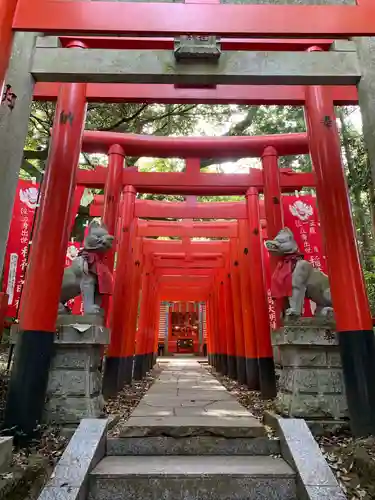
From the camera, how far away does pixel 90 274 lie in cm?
509

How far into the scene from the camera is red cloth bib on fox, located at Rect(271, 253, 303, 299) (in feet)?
17.2

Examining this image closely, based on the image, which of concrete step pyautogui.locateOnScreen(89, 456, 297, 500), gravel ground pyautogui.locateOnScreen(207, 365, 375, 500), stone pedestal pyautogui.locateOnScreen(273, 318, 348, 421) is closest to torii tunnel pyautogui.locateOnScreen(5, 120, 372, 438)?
stone pedestal pyautogui.locateOnScreen(273, 318, 348, 421)

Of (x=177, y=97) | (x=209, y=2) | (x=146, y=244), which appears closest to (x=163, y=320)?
(x=146, y=244)

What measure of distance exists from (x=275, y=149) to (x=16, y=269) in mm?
4836

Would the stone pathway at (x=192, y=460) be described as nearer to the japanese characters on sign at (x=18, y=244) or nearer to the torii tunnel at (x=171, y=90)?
the torii tunnel at (x=171, y=90)

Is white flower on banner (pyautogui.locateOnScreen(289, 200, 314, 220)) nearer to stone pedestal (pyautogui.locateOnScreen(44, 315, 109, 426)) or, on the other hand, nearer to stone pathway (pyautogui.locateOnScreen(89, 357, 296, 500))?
stone pathway (pyautogui.locateOnScreen(89, 357, 296, 500))

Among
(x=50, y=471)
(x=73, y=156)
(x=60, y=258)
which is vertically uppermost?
(x=73, y=156)

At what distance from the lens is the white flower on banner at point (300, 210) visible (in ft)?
26.1

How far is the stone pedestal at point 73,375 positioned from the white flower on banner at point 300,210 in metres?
5.03

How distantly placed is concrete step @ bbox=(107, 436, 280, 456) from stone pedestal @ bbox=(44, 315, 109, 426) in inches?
27.4

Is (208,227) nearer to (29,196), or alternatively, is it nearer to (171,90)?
(29,196)

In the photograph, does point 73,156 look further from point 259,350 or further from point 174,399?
point 259,350

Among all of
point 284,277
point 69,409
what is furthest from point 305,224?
point 69,409

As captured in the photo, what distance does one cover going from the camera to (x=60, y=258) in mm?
4262
